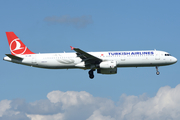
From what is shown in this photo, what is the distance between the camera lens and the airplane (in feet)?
232

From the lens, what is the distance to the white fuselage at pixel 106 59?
70938mm

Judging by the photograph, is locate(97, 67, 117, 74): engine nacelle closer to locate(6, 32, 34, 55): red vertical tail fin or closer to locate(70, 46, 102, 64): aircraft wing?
locate(70, 46, 102, 64): aircraft wing

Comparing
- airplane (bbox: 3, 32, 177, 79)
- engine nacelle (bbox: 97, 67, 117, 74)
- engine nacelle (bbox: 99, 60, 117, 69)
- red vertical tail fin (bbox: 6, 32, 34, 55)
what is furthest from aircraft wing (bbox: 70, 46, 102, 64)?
red vertical tail fin (bbox: 6, 32, 34, 55)

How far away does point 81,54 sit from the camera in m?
70.1

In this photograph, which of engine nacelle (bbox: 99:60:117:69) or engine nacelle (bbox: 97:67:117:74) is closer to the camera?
engine nacelle (bbox: 99:60:117:69)

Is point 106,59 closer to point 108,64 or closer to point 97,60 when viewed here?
point 108,64

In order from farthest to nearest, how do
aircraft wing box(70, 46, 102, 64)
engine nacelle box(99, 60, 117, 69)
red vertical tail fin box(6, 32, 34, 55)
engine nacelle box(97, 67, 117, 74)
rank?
red vertical tail fin box(6, 32, 34, 55)
engine nacelle box(97, 67, 117, 74)
engine nacelle box(99, 60, 117, 69)
aircraft wing box(70, 46, 102, 64)

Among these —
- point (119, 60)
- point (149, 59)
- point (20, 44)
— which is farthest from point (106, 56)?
point (20, 44)

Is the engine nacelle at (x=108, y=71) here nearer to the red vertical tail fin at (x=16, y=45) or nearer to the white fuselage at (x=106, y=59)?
the white fuselage at (x=106, y=59)

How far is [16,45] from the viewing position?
76.4 meters

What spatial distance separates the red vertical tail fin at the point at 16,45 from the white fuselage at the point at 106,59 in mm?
1874

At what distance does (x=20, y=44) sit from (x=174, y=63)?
30871 mm

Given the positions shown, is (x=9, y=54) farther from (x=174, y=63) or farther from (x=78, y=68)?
(x=174, y=63)

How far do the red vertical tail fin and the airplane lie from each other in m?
0.84
